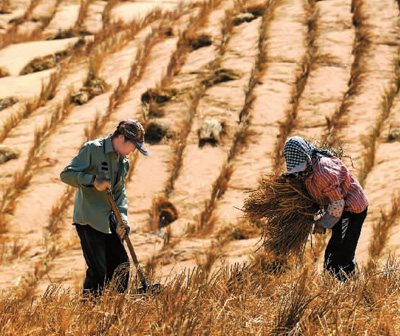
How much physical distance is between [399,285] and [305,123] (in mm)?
5631

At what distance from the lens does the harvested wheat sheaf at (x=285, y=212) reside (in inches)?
172

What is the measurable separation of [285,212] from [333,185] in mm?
452

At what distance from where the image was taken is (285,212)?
439cm

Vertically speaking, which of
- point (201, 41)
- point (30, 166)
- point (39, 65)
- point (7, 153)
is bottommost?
point (30, 166)

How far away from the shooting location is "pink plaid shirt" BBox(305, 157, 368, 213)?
4.07 m

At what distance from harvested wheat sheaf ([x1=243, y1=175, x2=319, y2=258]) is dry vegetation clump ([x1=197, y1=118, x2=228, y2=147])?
4.63 metres

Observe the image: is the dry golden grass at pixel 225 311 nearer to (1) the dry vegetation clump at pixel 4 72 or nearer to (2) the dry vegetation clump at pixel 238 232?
(2) the dry vegetation clump at pixel 238 232

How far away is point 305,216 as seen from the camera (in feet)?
14.5

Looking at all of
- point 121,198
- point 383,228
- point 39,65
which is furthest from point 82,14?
point 121,198

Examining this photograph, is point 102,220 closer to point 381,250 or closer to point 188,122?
point 381,250

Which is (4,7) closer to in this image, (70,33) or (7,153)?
(70,33)

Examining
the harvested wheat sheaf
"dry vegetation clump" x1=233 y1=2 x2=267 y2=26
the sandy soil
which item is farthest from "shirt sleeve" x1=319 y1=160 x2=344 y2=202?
"dry vegetation clump" x1=233 y1=2 x2=267 y2=26

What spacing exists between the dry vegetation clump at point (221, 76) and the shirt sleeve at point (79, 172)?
6.53 m

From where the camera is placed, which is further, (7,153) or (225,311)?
(7,153)
